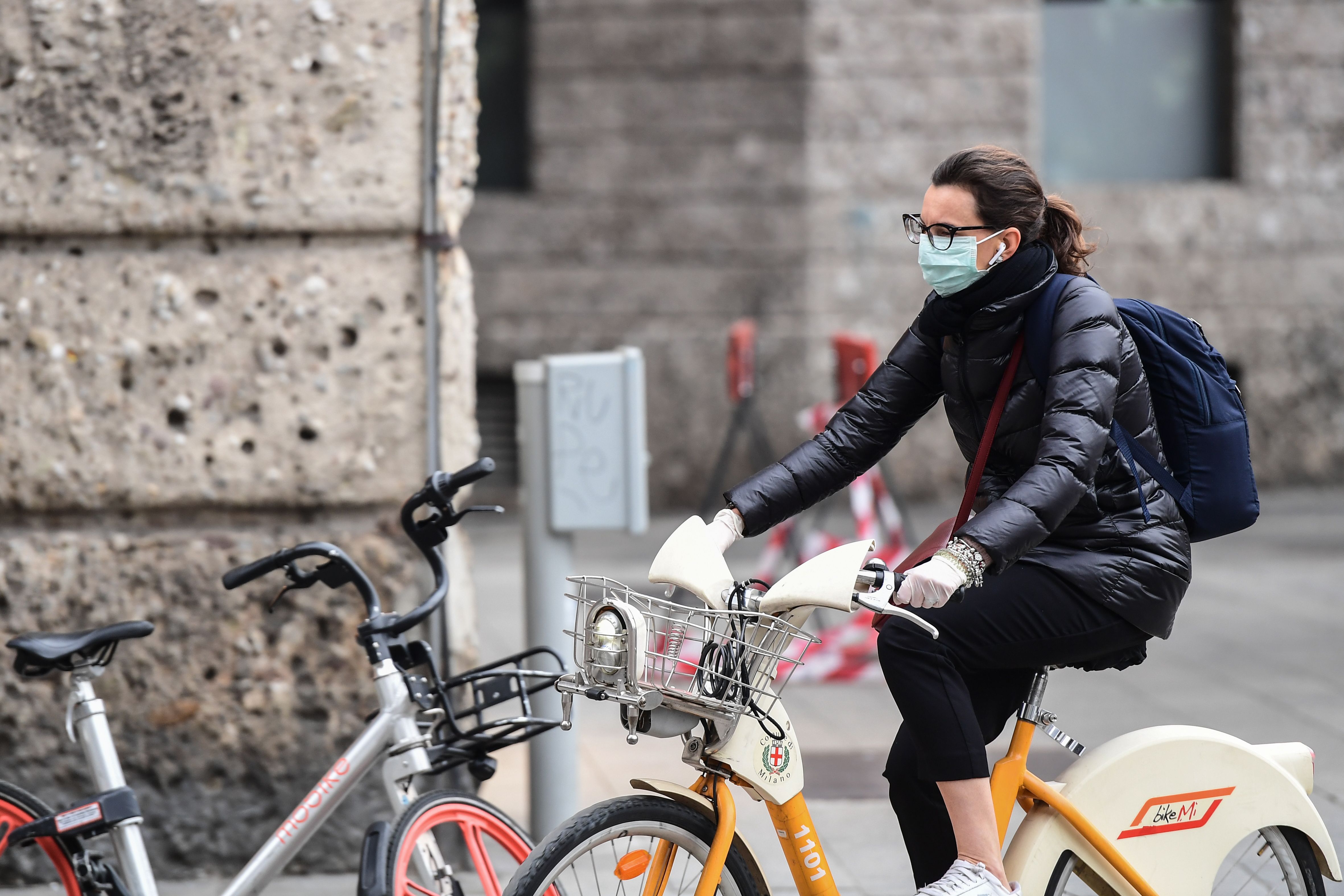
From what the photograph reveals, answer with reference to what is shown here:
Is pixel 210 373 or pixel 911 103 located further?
pixel 911 103

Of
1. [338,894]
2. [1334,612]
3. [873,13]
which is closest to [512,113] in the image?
[873,13]

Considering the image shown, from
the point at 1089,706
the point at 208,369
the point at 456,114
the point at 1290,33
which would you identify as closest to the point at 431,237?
the point at 456,114

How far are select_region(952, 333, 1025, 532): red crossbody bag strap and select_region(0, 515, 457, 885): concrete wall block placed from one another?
1814 mm

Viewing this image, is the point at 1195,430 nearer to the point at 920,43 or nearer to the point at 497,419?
the point at 920,43

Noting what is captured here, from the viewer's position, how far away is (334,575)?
301 centimetres

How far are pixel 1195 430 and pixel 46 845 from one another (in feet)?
7.74

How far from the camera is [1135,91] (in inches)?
454

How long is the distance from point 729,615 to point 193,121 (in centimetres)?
234

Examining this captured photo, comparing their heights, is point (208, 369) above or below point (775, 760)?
above

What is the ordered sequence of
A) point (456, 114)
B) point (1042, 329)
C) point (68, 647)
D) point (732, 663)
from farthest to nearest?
point (456, 114) → point (68, 647) → point (1042, 329) → point (732, 663)

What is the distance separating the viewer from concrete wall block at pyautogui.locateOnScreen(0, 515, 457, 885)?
13.0ft

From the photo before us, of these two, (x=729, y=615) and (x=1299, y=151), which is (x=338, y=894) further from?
(x=1299, y=151)

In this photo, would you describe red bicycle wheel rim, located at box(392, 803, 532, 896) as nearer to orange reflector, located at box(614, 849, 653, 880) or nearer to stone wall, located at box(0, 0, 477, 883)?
orange reflector, located at box(614, 849, 653, 880)

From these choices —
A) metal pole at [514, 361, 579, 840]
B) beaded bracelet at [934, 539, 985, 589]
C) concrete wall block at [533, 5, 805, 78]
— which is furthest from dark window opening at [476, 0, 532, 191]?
beaded bracelet at [934, 539, 985, 589]
